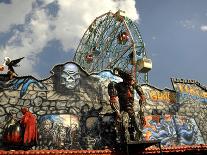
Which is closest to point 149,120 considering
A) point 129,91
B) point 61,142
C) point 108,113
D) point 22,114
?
point 108,113

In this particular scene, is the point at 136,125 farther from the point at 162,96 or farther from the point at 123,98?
the point at 162,96

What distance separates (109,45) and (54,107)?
1197cm

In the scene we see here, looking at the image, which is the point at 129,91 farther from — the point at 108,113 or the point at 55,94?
the point at 55,94

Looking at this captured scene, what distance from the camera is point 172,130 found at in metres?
19.4

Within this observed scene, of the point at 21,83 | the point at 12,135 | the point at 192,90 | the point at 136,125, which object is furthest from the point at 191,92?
the point at 12,135

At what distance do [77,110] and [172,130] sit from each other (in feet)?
19.9

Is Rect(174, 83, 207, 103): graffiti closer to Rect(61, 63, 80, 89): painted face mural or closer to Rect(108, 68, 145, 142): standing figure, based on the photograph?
Rect(108, 68, 145, 142): standing figure

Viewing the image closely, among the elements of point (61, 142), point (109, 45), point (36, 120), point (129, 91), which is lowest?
point (61, 142)

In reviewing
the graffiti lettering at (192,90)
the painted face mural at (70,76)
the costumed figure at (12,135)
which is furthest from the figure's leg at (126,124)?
the graffiti lettering at (192,90)

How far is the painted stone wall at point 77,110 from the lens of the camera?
15945 millimetres

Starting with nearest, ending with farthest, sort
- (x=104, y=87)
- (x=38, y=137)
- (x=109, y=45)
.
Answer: (x=38, y=137) < (x=104, y=87) < (x=109, y=45)

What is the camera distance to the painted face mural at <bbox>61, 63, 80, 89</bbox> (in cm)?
1722

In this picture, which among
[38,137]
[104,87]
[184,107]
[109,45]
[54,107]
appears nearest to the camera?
[38,137]

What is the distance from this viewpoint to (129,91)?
15617 mm
